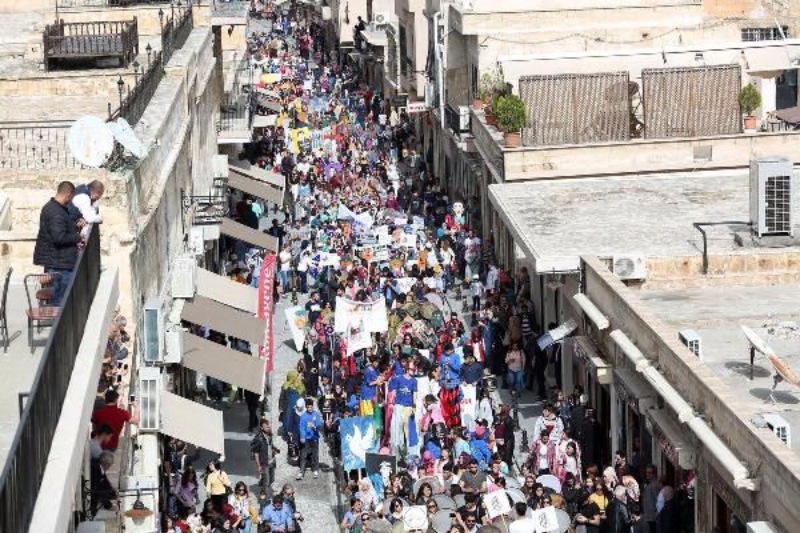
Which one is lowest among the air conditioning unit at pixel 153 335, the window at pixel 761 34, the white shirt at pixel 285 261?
the white shirt at pixel 285 261

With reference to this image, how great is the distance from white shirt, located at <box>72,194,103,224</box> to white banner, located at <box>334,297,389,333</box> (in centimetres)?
1239

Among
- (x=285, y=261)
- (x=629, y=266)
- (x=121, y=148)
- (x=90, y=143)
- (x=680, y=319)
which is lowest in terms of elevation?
(x=285, y=261)

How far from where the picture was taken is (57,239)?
1856cm

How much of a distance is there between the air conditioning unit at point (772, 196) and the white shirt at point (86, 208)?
39.5 ft

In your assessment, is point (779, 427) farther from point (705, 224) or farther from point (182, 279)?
point (182, 279)

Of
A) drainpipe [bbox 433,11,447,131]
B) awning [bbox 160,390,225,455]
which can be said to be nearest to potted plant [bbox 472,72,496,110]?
drainpipe [bbox 433,11,447,131]

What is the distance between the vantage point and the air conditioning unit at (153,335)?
85.2ft

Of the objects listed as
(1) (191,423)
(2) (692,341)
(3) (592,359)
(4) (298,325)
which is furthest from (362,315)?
(2) (692,341)

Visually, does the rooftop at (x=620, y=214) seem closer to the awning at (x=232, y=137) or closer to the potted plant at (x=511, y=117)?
the potted plant at (x=511, y=117)

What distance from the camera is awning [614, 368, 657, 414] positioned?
23797 mm

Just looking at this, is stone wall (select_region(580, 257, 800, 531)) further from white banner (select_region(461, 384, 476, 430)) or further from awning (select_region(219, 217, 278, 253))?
awning (select_region(219, 217, 278, 253))

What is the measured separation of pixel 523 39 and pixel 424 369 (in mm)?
17781

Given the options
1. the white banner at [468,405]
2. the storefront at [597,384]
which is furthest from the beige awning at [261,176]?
the white banner at [468,405]

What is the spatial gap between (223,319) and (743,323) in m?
8.93
